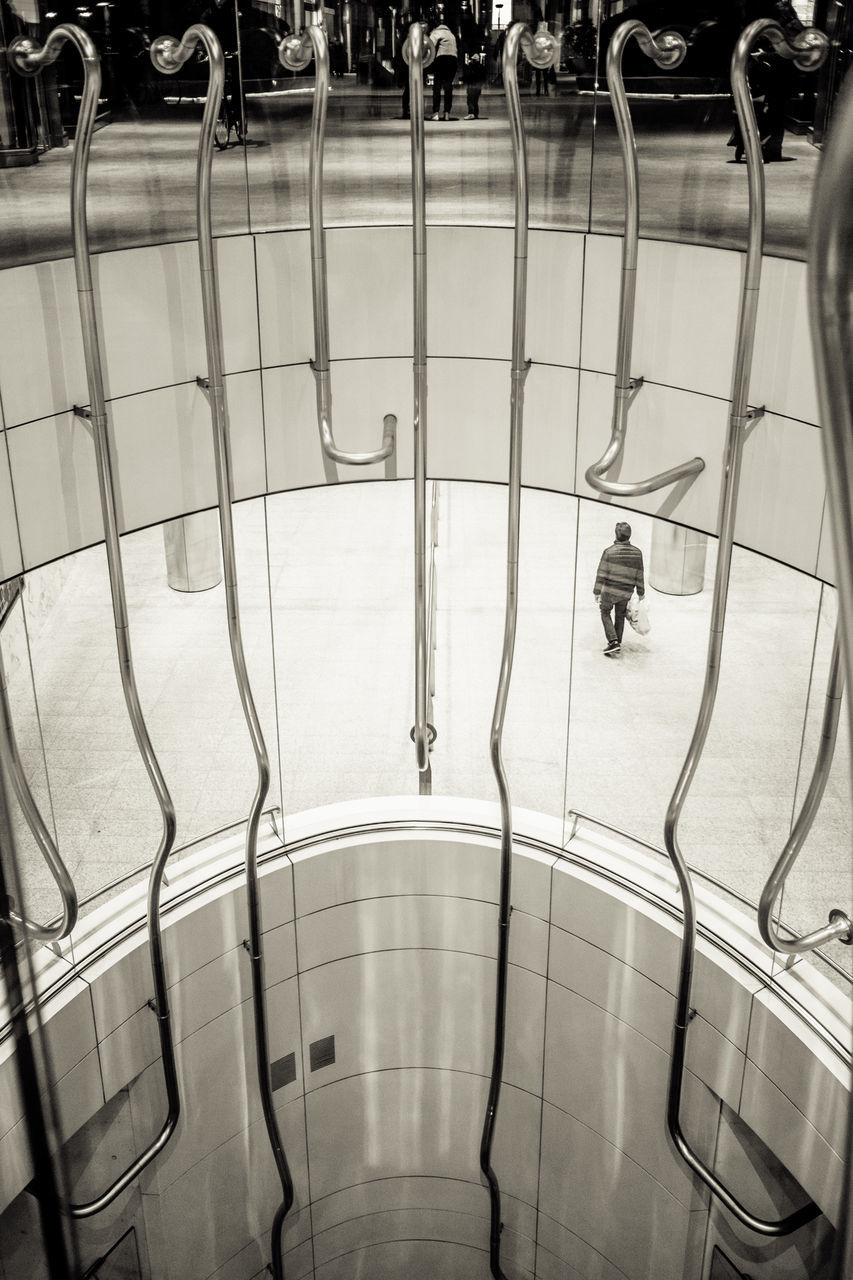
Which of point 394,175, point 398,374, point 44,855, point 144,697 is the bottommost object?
point 44,855

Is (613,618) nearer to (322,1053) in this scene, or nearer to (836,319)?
(322,1053)

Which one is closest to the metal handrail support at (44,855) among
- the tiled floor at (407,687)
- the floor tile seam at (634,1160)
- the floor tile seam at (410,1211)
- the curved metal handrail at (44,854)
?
the curved metal handrail at (44,854)

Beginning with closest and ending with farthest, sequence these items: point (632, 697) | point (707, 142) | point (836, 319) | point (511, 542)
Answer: point (836, 319)
point (707, 142)
point (511, 542)
point (632, 697)

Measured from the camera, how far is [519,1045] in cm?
335

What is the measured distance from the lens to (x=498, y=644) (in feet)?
10.7

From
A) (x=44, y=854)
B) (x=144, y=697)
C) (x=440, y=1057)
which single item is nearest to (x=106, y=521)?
(x=144, y=697)

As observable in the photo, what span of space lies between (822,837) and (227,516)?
1.70 metres

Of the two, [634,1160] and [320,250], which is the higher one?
[320,250]

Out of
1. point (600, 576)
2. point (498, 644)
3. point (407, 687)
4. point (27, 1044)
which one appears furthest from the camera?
point (407, 687)

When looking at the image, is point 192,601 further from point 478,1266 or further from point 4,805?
point 478,1266

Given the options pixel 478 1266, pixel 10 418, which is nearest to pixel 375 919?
pixel 478 1266

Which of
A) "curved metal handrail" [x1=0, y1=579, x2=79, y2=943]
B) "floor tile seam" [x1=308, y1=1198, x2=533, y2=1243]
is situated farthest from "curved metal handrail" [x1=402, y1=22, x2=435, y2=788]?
"floor tile seam" [x1=308, y1=1198, x2=533, y2=1243]

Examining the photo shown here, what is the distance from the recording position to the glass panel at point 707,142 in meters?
2.20

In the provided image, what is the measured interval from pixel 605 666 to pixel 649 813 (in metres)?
0.47
